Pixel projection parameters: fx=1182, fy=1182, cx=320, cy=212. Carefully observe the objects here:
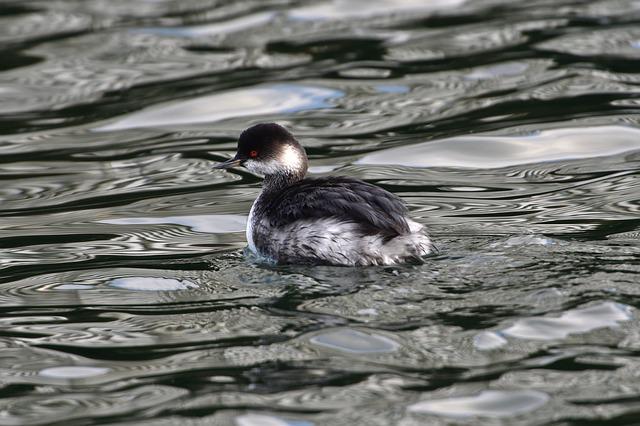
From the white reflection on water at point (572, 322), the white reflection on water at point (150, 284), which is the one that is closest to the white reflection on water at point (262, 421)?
the white reflection on water at point (572, 322)

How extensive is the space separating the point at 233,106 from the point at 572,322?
6.61 meters

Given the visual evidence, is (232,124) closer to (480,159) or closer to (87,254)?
(480,159)

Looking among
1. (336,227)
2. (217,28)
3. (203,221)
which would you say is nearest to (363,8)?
(217,28)

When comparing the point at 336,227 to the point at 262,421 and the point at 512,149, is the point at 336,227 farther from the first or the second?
the point at 512,149

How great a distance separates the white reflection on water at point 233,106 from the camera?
11625 millimetres

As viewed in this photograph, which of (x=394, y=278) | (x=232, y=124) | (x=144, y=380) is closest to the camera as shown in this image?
(x=144, y=380)

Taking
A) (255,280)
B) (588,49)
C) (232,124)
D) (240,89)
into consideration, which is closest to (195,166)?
(232,124)

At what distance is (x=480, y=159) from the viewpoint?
1001 centimetres

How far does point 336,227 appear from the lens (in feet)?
23.1

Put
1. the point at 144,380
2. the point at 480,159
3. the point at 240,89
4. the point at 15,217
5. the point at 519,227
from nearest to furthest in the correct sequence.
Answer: the point at 144,380, the point at 519,227, the point at 15,217, the point at 480,159, the point at 240,89

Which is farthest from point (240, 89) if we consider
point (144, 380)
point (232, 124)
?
point (144, 380)

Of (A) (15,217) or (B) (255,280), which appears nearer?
(B) (255,280)

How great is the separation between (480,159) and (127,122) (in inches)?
143

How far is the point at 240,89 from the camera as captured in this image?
12.2 m
